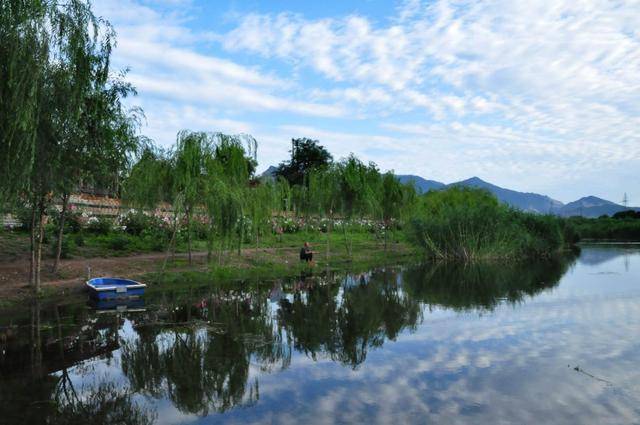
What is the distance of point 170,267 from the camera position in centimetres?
2256

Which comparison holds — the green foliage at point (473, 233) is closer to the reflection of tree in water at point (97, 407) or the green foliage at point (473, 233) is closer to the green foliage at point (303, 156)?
the reflection of tree in water at point (97, 407)

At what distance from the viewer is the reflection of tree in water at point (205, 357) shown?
8234mm

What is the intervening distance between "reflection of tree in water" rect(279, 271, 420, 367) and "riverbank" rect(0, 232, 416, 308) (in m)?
4.81

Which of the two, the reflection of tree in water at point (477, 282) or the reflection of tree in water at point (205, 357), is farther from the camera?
the reflection of tree in water at point (477, 282)

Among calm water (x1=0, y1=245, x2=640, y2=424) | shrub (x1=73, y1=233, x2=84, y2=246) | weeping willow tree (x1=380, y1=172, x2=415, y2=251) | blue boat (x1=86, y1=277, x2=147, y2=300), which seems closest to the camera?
calm water (x1=0, y1=245, x2=640, y2=424)

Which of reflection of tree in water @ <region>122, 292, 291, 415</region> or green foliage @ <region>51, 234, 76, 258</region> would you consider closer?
reflection of tree in water @ <region>122, 292, 291, 415</region>

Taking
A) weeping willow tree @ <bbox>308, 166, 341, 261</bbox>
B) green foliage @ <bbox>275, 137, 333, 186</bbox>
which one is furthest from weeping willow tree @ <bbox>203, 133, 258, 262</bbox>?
green foliage @ <bbox>275, 137, 333, 186</bbox>

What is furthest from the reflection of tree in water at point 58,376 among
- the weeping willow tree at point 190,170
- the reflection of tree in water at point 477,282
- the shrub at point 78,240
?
the reflection of tree in water at point 477,282

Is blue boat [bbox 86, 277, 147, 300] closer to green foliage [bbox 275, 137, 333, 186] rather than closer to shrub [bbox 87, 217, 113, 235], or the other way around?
shrub [bbox 87, 217, 113, 235]

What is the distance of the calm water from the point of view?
7.50 metres

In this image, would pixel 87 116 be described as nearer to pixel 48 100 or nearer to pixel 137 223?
pixel 48 100

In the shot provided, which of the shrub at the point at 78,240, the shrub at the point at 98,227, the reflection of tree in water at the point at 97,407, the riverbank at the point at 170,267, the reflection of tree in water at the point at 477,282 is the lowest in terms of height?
the reflection of tree in water at the point at 97,407

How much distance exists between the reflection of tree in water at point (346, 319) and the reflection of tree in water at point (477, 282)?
1227 mm

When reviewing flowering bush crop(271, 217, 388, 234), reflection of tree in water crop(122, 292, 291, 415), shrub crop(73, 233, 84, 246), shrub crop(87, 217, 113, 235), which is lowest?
reflection of tree in water crop(122, 292, 291, 415)
